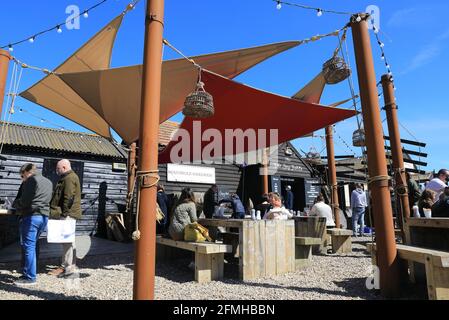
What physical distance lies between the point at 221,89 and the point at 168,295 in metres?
3.37

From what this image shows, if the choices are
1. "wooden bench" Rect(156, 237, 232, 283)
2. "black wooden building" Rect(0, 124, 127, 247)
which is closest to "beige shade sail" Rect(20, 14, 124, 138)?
"black wooden building" Rect(0, 124, 127, 247)

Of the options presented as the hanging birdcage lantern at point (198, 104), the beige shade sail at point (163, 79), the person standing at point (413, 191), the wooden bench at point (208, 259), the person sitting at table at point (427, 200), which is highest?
the beige shade sail at point (163, 79)

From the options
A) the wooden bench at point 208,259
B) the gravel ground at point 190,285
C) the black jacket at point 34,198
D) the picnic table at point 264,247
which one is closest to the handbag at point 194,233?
the wooden bench at point 208,259

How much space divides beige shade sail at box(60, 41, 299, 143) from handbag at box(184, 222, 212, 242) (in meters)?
2.45

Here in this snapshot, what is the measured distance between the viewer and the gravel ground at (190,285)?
11.4 ft

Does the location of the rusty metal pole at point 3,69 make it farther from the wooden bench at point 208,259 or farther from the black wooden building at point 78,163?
the black wooden building at point 78,163

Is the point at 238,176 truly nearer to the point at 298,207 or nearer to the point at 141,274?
the point at 298,207

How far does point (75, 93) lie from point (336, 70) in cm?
489

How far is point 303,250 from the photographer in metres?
5.17

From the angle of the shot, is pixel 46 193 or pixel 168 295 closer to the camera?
pixel 168 295

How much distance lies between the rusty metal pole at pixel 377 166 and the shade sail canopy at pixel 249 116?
1.74m

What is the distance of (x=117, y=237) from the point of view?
880 cm

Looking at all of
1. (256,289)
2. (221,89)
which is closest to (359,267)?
(256,289)

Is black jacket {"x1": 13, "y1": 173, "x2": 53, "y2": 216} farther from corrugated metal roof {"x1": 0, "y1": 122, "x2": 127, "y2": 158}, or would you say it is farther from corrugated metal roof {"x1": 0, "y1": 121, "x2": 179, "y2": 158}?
corrugated metal roof {"x1": 0, "y1": 122, "x2": 127, "y2": 158}
